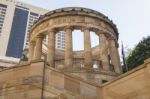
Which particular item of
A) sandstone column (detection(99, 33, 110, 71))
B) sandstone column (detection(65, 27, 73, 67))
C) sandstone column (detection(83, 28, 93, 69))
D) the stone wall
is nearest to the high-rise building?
sandstone column (detection(65, 27, 73, 67))

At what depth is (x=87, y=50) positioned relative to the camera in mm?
35906

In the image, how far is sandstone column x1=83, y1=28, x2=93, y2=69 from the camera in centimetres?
3469

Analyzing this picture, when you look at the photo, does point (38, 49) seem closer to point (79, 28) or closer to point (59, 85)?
point (79, 28)

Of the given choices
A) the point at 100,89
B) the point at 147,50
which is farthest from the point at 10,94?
the point at 147,50

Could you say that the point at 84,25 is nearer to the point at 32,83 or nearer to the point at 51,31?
the point at 51,31

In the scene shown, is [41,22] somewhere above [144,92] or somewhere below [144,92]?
above

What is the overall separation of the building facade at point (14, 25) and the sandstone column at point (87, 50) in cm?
9447

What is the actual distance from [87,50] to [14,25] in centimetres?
11229

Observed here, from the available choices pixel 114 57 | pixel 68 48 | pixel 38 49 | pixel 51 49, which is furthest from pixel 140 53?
pixel 38 49

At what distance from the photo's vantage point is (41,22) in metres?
40.1

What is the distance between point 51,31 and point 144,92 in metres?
24.1

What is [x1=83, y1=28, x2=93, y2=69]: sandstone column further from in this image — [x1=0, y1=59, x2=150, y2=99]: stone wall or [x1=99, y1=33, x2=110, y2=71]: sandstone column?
[x1=0, y1=59, x2=150, y2=99]: stone wall

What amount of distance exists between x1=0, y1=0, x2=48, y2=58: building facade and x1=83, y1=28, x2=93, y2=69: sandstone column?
94.5 meters

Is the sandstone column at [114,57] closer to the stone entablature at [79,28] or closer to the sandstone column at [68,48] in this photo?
the stone entablature at [79,28]
